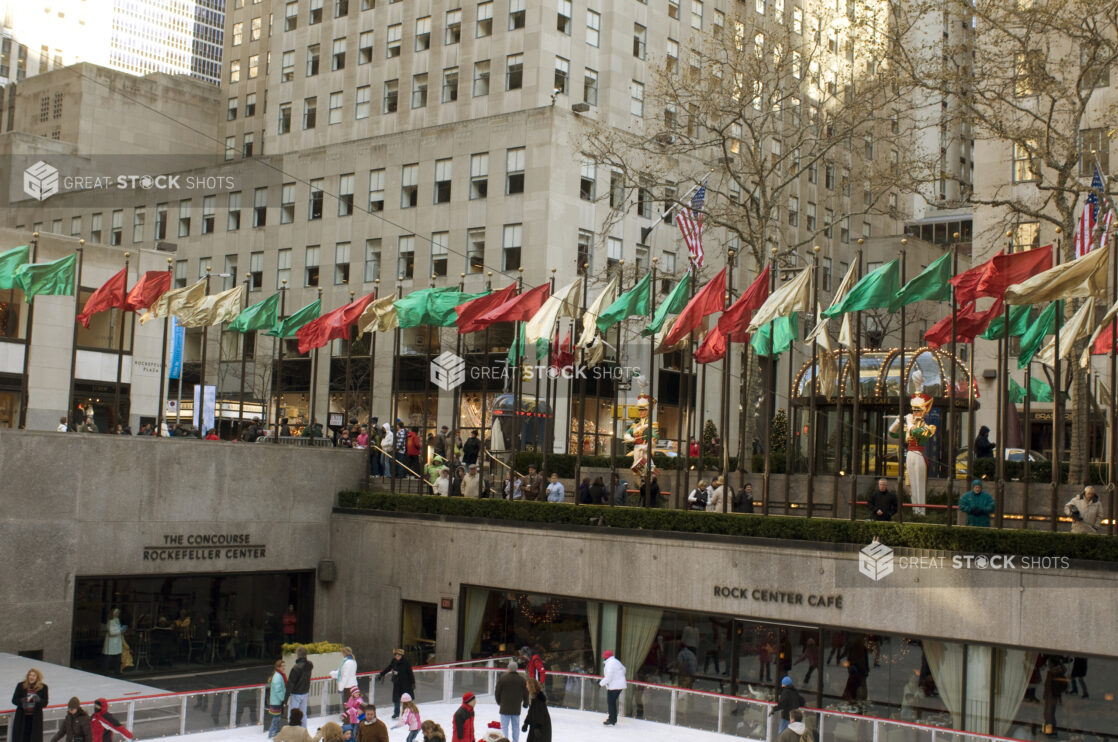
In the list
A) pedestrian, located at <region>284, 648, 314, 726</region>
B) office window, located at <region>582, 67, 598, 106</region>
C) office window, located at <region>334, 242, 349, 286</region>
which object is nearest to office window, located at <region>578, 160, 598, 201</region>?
office window, located at <region>582, 67, 598, 106</region>

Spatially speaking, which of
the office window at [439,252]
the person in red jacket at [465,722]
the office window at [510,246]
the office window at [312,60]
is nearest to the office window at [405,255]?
the office window at [439,252]

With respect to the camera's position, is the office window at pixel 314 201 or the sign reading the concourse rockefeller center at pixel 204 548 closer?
the sign reading the concourse rockefeller center at pixel 204 548

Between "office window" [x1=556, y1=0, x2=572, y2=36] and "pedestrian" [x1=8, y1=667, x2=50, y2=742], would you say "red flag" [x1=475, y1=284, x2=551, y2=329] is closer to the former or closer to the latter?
"pedestrian" [x1=8, y1=667, x2=50, y2=742]

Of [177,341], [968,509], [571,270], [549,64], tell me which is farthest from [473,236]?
[968,509]

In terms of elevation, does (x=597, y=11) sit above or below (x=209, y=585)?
above

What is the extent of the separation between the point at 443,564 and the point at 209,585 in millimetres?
5951

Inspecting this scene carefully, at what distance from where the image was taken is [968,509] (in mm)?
23156

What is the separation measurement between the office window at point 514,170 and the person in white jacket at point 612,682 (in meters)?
37.5

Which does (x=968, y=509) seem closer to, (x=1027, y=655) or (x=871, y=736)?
(x=1027, y=655)

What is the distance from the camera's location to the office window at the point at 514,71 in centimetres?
5934

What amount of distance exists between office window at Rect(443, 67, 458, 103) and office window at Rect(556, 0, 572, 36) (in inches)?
227

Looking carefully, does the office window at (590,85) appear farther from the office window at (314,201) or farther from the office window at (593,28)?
the office window at (314,201)

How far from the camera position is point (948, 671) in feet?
74.0

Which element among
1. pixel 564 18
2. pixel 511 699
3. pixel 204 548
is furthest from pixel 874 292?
pixel 564 18
